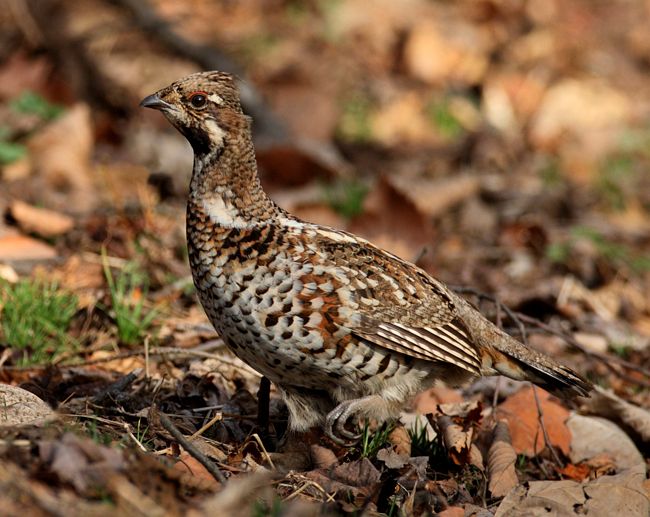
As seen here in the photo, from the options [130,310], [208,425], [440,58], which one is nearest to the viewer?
[208,425]

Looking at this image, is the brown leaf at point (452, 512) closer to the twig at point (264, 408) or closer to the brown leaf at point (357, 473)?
the brown leaf at point (357, 473)

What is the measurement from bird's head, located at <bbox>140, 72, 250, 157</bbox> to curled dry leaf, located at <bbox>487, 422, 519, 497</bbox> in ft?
7.11

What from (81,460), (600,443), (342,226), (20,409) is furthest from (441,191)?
(81,460)

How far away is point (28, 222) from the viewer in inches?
289

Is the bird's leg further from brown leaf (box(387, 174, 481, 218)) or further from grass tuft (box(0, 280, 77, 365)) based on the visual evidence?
brown leaf (box(387, 174, 481, 218))

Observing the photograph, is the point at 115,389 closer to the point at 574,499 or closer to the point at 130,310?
the point at 130,310

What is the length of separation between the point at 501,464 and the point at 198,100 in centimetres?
242

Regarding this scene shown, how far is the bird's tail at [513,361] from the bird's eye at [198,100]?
174cm

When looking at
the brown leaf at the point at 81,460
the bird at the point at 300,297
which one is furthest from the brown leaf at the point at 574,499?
the brown leaf at the point at 81,460

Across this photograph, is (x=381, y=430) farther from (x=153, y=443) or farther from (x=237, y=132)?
(x=237, y=132)

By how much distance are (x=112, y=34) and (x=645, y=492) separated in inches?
321

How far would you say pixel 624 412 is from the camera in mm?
5883

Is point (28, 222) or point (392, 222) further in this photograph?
point (392, 222)

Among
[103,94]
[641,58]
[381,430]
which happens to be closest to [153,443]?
[381,430]
